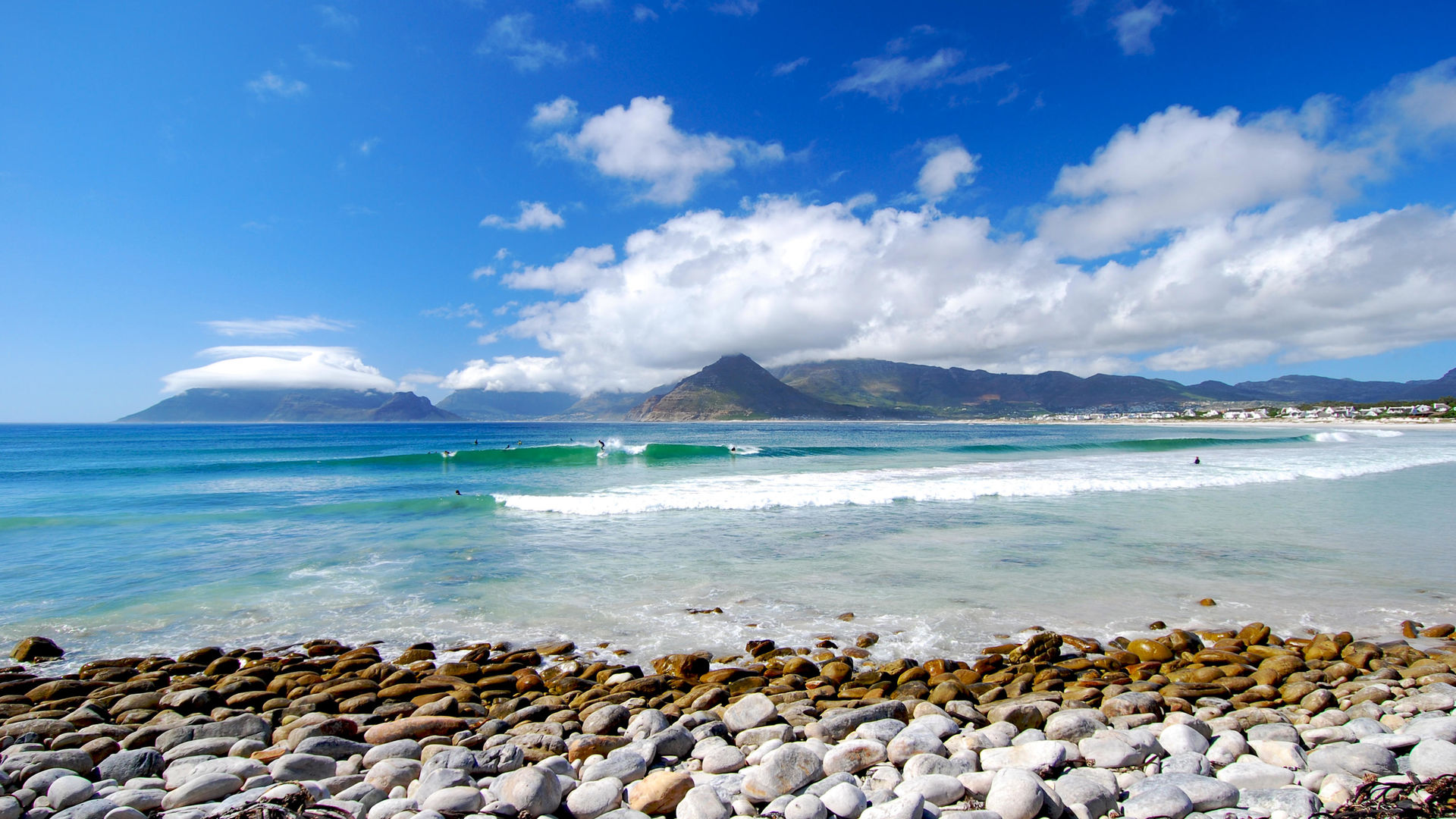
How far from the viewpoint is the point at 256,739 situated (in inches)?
206

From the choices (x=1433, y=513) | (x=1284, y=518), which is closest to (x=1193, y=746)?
(x=1284, y=518)

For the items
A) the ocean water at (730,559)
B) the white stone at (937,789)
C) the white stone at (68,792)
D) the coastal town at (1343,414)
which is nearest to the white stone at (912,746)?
the white stone at (937,789)

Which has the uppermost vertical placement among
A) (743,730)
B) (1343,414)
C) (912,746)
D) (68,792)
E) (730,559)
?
(68,792)

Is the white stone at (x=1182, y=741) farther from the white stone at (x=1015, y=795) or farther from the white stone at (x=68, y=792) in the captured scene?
the white stone at (x=68, y=792)

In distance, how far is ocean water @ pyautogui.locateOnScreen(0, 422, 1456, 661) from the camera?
8.49 metres

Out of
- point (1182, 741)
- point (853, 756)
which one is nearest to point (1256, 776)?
point (1182, 741)

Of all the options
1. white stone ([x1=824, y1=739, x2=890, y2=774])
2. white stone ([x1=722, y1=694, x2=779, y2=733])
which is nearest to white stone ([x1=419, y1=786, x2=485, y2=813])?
white stone ([x1=722, y1=694, x2=779, y2=733])

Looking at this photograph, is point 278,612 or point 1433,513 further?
point 1433,513

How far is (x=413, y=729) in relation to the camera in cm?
528

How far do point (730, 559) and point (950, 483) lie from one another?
14.5 m

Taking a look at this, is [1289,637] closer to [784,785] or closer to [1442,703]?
[1442,703]

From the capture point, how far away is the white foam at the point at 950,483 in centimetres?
1977

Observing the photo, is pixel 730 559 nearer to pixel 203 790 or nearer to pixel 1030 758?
pixel 1030 758

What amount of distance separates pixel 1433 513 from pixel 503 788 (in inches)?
897
